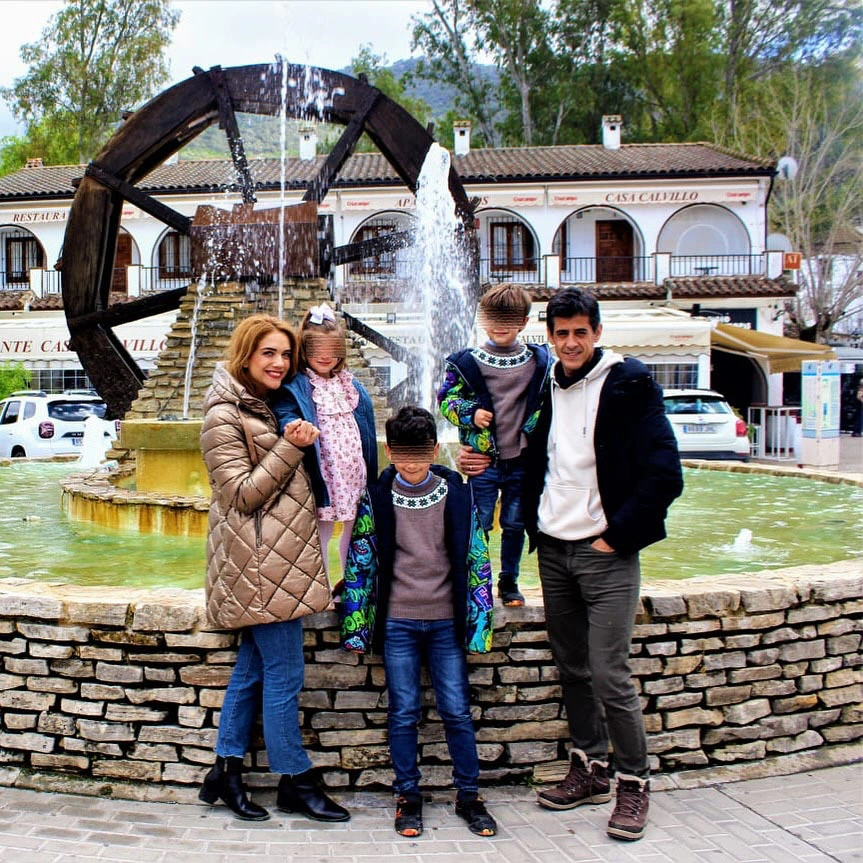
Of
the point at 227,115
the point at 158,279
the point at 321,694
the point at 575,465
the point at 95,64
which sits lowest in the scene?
the point at 321,694

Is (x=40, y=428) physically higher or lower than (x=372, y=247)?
lower

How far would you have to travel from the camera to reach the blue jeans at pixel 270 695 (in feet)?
9.77

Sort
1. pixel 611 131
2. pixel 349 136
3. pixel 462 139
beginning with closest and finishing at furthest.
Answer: pixel 349 136 → pixel 611 131 → pixel 462 139

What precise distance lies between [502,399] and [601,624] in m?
0.89

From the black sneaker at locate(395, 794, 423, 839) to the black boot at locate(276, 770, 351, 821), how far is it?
194mm

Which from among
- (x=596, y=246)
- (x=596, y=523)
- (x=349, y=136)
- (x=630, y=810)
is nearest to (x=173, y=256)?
(x=596, y=246)

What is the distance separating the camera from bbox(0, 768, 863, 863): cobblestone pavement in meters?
2.75

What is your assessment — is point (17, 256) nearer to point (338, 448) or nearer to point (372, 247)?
point (372, 247)

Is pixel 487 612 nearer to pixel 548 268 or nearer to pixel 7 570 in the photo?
pixel 7 570

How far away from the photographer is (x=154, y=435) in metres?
6.51

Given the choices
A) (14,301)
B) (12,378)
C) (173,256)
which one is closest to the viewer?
(12,378)

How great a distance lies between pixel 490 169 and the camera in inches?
1006

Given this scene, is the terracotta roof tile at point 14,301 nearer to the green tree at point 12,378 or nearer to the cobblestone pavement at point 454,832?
the green tree at point 12,378

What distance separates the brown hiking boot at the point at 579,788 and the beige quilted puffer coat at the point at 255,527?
1000mm
